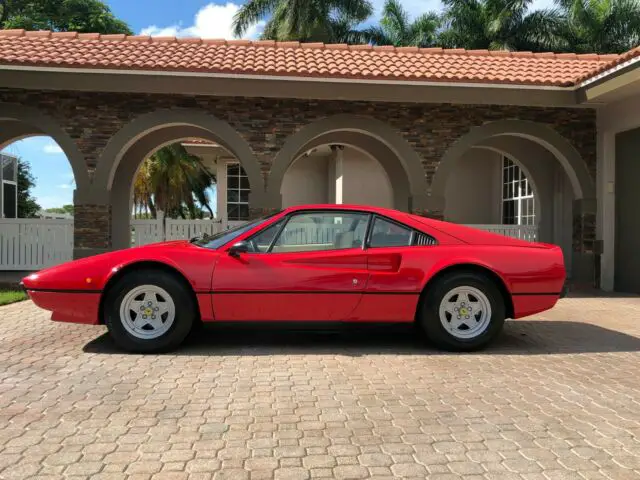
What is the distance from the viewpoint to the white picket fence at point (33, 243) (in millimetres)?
10531

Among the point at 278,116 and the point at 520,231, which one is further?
the point at 520,231

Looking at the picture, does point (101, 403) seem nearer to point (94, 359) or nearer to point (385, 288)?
point (94, 359)

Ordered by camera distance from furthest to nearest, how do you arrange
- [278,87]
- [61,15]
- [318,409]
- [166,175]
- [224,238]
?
[61,15]
[166,175]
[278,87]
[224,238]
[318,409]

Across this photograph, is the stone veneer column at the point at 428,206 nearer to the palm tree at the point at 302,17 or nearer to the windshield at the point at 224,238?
the windshield at the point at 224,238

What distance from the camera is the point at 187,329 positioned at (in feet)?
15.8

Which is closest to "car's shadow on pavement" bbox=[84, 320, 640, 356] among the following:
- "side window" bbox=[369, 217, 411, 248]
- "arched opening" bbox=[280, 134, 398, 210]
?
"side window" bbox=[369, 217, 411, 248]

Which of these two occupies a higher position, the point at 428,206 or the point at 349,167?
the point at 349,167

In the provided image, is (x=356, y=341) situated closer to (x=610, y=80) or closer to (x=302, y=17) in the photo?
(x=610, y=80)

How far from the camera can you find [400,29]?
92.9ft

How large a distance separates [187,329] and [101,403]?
1.30 metres

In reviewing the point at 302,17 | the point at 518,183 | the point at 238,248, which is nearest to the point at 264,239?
the point at 238,248

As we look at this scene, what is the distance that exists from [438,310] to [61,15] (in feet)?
102

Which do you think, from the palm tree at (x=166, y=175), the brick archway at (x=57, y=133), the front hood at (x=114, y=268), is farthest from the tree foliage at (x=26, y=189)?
the front hood at (x=114, y=268)

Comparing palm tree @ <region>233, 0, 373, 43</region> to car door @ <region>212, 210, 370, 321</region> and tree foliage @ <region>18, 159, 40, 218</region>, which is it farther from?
car door @ <region>212, 210, 370, 321</region>
